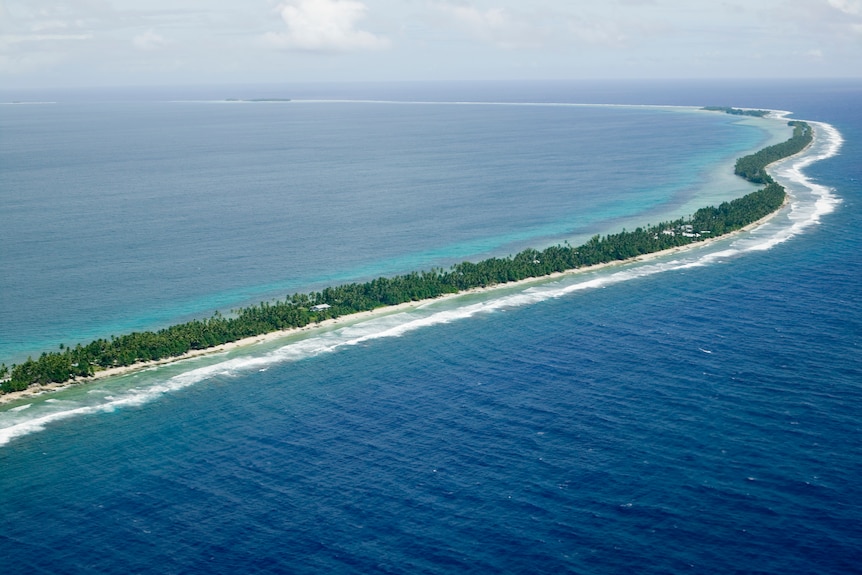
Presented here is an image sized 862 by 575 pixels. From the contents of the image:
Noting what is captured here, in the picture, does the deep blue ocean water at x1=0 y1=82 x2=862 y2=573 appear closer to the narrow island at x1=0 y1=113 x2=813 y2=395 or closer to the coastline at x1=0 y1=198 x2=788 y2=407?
the coastline at x1=0 y1=198 x2=788 y2=407

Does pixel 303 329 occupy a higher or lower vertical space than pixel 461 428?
higher

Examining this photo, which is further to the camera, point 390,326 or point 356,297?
point 356,297

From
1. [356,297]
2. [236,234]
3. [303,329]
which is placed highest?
[236,234]

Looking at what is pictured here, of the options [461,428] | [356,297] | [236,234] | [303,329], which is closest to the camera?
[461,428]

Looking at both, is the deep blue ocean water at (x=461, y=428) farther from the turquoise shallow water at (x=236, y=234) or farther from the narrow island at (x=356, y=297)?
the narrow island at (x=356, y=297)

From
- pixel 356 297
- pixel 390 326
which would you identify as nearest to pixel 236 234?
pixel 356 297

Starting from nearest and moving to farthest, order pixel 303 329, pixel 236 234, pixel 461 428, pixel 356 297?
Result: 1. pixel 461 428
2. pixel 303 329
3. pixel 356 297
4. pixel 236 234

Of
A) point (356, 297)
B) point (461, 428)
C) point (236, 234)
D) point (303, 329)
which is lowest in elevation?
point (461, 428)

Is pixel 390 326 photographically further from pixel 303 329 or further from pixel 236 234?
pixel 236 234

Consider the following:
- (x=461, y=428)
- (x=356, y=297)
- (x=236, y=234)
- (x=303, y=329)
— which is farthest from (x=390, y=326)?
(x=236, y=234)

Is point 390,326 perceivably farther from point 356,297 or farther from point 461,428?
point 461,428
